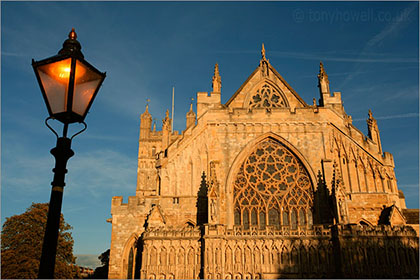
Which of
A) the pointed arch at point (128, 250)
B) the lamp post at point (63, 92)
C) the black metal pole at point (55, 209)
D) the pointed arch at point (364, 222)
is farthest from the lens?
the pointed arch at point (364, 222)

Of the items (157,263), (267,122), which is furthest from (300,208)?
(157,263)

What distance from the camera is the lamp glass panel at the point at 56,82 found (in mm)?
4059

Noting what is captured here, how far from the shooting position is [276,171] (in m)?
23.2

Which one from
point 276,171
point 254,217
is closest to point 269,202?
point 254,217

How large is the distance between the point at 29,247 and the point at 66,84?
85.5 ft

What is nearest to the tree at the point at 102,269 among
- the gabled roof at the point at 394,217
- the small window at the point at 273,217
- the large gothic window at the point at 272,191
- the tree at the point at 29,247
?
the tree at the point at 29,247

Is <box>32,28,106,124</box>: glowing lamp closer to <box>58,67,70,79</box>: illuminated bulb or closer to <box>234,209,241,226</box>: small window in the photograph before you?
<box>58,67,70,79</box>: illuminated bulb

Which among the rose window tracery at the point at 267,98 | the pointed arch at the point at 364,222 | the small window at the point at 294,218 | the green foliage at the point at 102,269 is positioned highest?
the rose window tracery at the point at 267,98

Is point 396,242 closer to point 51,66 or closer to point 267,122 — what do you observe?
point 267,122

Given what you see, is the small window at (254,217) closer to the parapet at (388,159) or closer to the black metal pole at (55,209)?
the parapet at (388,159)

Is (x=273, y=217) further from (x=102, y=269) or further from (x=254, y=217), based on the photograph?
(x=102, y=269)

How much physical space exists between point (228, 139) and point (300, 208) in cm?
613

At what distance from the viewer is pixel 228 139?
78.2 feet

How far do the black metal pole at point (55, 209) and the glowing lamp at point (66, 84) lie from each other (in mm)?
282
